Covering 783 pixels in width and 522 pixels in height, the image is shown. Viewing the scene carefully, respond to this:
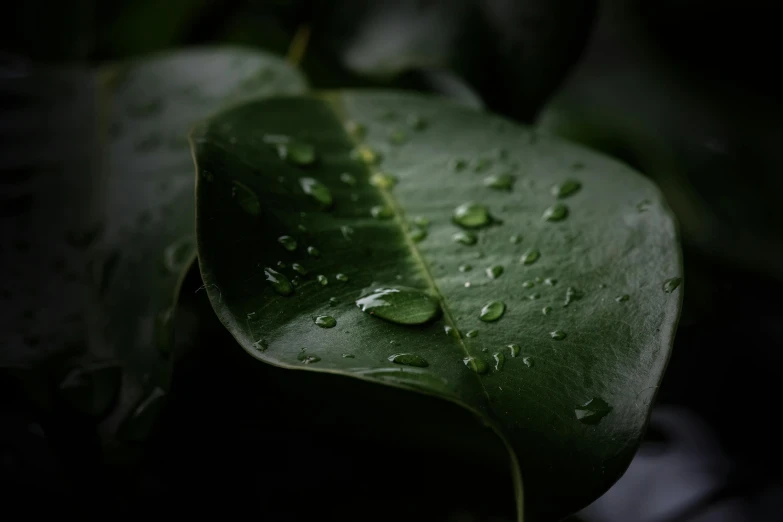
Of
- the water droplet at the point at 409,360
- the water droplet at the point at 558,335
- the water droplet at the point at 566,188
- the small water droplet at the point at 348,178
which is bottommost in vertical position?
the small water droplet at the point at 348,178

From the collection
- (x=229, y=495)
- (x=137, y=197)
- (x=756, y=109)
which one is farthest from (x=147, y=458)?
(x=756, y=109)

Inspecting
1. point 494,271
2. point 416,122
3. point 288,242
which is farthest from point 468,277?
point 416,122

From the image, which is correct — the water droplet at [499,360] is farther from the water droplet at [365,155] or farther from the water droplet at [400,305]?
the water droplet at [365,155]

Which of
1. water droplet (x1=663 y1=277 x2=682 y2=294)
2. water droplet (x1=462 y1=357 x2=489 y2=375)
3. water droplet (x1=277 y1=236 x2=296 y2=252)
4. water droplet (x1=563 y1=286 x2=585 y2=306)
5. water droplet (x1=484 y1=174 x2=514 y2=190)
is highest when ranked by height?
water droplet (x1=663 y1=277 x2=682 y2=294)

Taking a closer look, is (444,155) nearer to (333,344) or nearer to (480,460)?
(333,344)

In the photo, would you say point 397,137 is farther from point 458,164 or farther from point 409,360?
point 409,360

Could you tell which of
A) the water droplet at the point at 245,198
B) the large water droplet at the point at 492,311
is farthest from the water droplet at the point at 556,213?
the water droplet at the point at 245,198

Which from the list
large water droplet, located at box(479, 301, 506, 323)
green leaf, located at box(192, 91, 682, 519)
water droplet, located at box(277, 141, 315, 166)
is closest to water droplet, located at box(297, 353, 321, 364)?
green leaf, located at box(192, 91, 682, 519)

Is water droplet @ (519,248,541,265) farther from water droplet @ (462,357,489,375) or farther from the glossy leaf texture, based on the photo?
the glossy leaf texture
